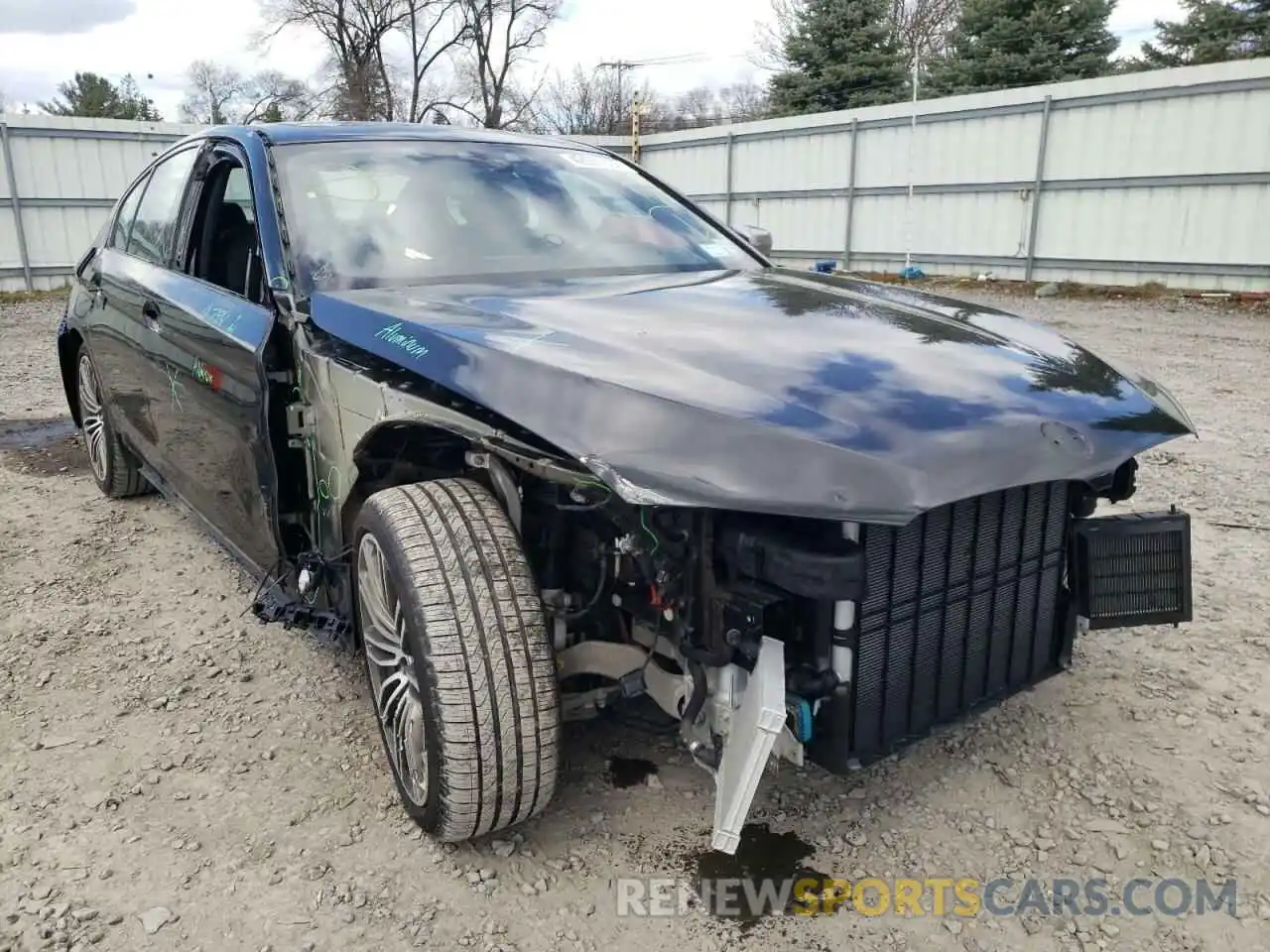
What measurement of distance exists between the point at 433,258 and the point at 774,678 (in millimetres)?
1593

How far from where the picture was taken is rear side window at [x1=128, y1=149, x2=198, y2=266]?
363 cm

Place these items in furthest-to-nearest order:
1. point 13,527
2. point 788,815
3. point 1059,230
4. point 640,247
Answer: point 1059,230
point 13,527
point 640,247
point 788,815

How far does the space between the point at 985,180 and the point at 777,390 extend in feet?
47.7

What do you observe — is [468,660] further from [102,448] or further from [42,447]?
[42,447]

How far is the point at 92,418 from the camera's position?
16.1 ft

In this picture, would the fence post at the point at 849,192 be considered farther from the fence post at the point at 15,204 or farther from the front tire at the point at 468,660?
the front tire at the point at 468,660

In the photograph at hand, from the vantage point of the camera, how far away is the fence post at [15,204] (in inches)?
585

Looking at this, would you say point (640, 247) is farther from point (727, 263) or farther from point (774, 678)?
point (774, 678)

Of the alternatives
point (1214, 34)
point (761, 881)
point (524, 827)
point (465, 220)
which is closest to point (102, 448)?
point (465, 220)

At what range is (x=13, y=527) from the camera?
176 inches

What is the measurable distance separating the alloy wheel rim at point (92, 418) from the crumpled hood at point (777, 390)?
110 inches

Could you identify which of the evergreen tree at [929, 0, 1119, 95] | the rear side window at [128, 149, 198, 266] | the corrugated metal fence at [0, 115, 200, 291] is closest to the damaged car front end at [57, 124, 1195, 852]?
the rear side window at [128, 149, 198, 266]

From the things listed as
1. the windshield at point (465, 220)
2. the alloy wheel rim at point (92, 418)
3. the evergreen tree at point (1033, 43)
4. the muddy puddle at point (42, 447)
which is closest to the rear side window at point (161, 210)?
the windshield at point (465, 220)

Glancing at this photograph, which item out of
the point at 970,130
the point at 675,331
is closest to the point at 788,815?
the point at 675,331
